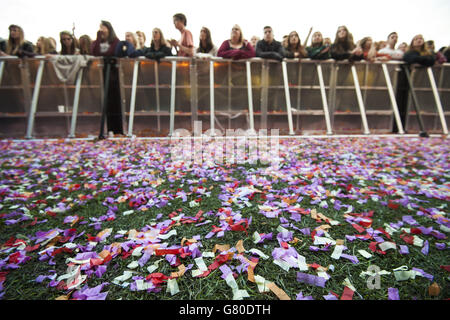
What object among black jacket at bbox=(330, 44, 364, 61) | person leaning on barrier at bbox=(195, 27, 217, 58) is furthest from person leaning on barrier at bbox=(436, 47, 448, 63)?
person leaning on barrier at bbox=(195, 27, 217, 58)

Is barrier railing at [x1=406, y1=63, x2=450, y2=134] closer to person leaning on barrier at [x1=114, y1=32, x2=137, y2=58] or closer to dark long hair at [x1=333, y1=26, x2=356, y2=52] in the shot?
dark long hair at [x1=333, y1=26, x2=356, y2=52]

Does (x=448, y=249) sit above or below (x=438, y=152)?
below

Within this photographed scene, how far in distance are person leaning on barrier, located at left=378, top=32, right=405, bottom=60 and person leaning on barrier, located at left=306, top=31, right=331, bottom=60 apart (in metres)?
2.37

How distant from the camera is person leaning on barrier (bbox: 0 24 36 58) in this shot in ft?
22.3

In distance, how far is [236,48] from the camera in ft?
24.1

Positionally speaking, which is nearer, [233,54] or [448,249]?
[448,249]

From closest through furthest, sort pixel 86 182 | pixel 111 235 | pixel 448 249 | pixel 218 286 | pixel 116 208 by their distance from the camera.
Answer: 1. pixel 218 286
2. pixel 448 249
3. pixel 111 235
4. pixel 116 208
5. pixel 86 182

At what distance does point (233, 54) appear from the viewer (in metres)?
7.15

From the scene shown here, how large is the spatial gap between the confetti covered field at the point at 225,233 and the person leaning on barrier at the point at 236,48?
490 cm

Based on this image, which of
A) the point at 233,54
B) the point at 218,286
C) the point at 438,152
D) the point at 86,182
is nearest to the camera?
the point at 218,286

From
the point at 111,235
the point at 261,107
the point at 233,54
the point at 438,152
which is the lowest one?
the point at 111,235
